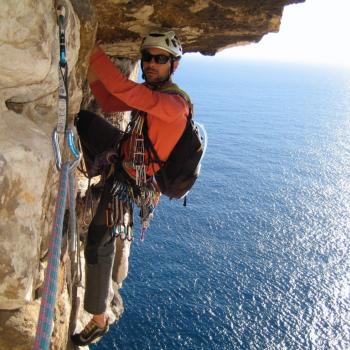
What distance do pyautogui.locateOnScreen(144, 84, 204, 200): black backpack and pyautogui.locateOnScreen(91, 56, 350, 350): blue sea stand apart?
3226 cm

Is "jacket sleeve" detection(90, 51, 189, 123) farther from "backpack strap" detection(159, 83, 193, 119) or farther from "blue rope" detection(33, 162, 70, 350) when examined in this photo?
"blue rope" detection(33, 162, 70, 350)

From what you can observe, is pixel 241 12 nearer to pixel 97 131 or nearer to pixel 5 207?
pixel 97 131

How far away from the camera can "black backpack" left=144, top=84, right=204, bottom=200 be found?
20.3ft

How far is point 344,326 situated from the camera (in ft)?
131

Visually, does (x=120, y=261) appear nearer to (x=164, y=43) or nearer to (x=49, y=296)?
(x=164, y=43)

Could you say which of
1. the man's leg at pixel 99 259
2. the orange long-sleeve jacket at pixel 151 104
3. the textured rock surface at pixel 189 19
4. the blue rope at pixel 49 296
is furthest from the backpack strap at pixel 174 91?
the blue rope at pixel 49 296

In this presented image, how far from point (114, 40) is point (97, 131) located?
7.02 feet

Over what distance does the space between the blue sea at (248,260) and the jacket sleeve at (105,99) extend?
108ft

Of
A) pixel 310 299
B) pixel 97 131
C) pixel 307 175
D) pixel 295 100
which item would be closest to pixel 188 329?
pixel 310 299

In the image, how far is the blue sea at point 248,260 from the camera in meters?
37.8

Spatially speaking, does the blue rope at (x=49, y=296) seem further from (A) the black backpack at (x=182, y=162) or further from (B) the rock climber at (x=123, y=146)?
(A) the black backpack at (x=182, y=162)

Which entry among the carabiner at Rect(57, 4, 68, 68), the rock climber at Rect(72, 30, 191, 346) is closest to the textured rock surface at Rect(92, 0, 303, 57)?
the rock climber at Rect(72, 30, 191, 346)

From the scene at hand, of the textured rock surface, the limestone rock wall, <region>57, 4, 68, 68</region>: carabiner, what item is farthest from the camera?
the textured rock surface

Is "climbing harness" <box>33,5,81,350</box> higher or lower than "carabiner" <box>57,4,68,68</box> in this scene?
lower
